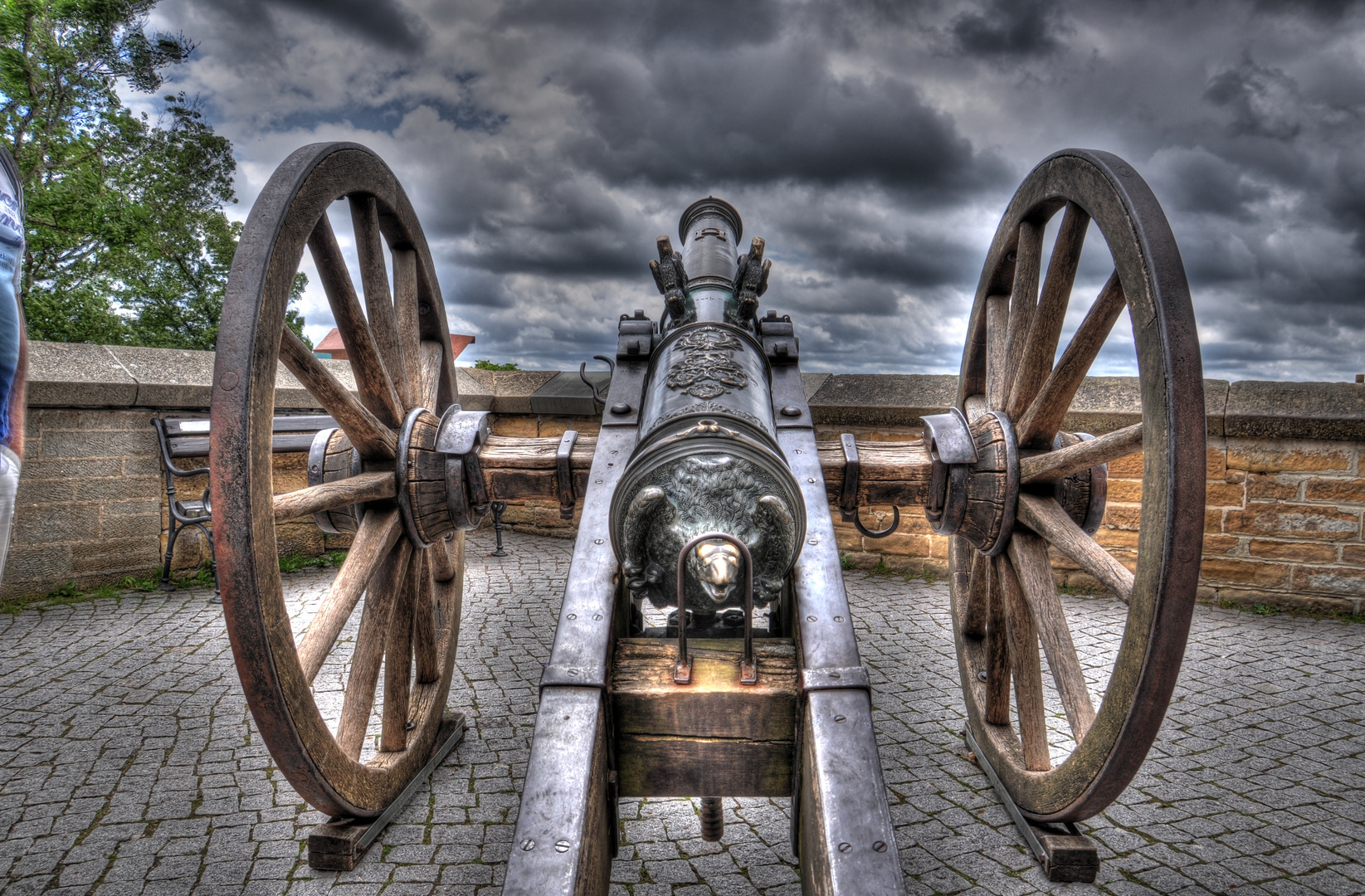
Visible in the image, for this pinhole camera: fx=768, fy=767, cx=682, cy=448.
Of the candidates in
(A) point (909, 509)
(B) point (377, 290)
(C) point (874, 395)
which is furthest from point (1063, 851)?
(C) point (874, 395)

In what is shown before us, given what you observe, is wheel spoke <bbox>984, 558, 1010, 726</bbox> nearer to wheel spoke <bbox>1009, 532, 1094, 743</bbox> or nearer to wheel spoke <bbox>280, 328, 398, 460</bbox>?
wheel spoke <bbox>1009, 532, 1094, 743</bbox>

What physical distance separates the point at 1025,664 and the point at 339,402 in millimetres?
2126

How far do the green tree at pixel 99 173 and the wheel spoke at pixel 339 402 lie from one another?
892 centimetres

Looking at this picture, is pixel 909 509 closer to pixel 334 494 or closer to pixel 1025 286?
pixel 1025 286

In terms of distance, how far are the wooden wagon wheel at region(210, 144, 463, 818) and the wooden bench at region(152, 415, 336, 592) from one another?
232 centimetres

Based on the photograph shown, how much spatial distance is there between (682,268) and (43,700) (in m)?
3.28

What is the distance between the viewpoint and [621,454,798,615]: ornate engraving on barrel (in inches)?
60.9

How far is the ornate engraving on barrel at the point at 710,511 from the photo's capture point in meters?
1.55

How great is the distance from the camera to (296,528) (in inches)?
221

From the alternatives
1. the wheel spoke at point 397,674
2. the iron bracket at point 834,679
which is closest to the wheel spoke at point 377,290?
the wheel spoke at point 397,674

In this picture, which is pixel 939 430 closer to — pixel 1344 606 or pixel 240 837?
pixel 240 837

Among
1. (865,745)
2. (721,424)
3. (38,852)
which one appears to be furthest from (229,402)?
(38,852)

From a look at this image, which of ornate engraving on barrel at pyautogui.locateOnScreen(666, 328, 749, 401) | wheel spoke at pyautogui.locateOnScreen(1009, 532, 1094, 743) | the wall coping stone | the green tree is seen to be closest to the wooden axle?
wheel spoke at pyautogui.locateOnScreen(1009, 532, 1094, 743)

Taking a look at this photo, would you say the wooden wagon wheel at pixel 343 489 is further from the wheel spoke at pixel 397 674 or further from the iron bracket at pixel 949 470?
the iron bracket at pixel 949 470
